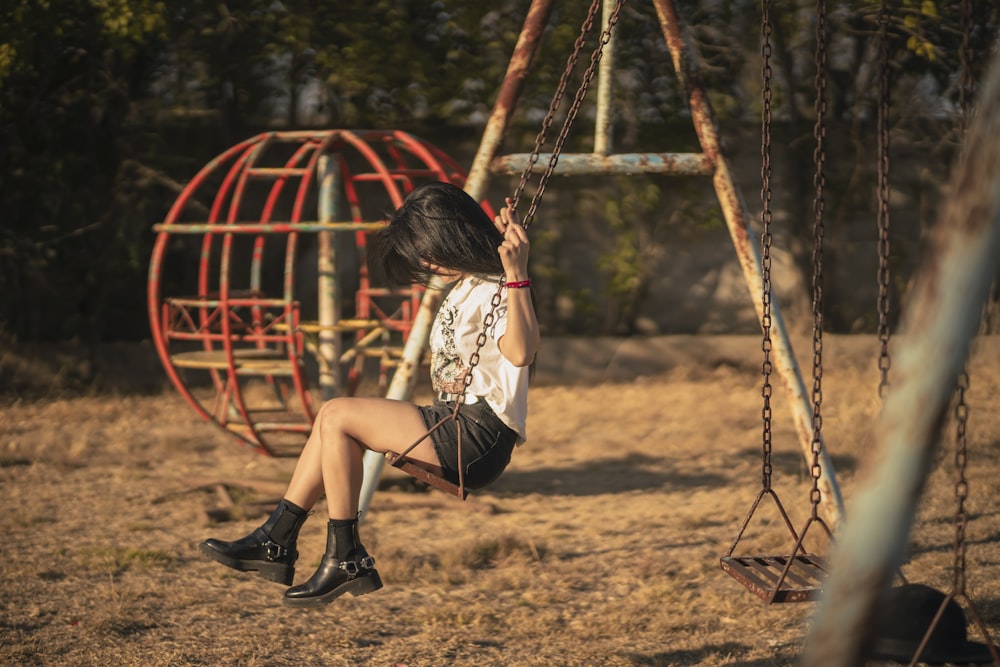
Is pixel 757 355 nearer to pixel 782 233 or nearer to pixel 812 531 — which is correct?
pixel 782 233

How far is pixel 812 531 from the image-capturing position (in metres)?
4.73

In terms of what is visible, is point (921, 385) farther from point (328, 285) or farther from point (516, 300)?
point (328, 285)

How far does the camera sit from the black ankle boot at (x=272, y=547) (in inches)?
120

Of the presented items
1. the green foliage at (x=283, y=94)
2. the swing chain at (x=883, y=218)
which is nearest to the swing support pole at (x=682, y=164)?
the swing chain at (x=883, y=218)

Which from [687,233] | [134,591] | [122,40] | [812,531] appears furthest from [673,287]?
[134,591]

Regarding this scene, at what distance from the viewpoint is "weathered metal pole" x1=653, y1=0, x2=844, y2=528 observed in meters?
4.11

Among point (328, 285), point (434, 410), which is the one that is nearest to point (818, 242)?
point (434, 410)

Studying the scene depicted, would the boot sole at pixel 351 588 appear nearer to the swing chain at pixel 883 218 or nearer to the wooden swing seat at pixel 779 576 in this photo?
the wooden swing seat at pixel 779 576

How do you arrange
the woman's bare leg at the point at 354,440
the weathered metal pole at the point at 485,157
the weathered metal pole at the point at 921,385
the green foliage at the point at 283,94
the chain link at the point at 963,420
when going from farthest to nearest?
the green foliage at the point at 283,94
the weathered metal pole at the point at 485,157
the woman's bare leg at the point at 354,440
the chain link at the point at 963,420
the weathered metal pole at the point at 921,385

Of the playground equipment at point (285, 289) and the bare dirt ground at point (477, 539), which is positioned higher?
the playground equipment at point (285, 289)

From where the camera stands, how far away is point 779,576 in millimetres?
2896

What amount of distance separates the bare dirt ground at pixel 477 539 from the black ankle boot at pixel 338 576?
534 millimetres

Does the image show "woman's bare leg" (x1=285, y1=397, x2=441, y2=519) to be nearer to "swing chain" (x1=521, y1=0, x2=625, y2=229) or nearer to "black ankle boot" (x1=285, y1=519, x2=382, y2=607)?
"black ankle boot" (x1=285, y1=519, x2=382, y2=607)

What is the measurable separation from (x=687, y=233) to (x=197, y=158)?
4.34 metres
